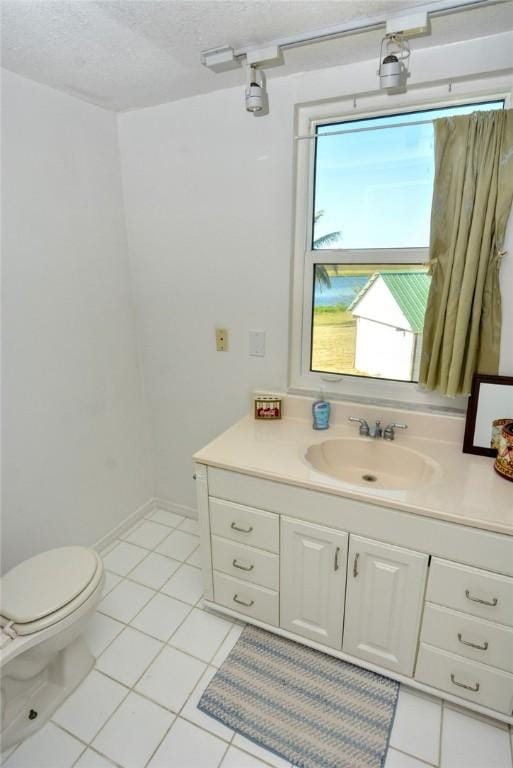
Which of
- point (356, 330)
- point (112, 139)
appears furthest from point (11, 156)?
point (356, 330)

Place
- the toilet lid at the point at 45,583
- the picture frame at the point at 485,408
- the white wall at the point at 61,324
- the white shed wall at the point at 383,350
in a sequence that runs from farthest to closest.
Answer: the white shed wall at the point at 383,350 < the white wall at the point at 61,324 < the picture frame at the point at 485,408 < the toilet lid at the point at 45,583

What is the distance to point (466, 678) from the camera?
50.9 inches

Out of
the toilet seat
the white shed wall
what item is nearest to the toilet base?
the toilet seat

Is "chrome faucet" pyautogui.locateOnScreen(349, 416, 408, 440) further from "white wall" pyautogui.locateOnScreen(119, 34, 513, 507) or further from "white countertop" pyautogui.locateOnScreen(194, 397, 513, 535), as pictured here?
"white wall" pyautogui.locateOnScreen(119, 34, 513, 507)

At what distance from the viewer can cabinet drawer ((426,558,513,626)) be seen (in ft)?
3.83

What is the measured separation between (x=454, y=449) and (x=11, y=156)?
6.79ft

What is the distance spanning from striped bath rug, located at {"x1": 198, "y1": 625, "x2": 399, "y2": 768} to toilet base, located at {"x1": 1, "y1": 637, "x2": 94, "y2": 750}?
50 centimetres

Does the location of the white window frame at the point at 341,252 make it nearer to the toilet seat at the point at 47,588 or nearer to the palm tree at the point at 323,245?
the palm tree at the point at 323,245

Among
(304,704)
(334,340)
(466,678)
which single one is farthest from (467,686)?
(334,340)

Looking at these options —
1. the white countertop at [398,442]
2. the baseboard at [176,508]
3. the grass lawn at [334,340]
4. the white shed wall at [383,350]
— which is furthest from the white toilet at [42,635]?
the white shed wall at [383,350]

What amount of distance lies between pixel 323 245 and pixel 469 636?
154 centimetres

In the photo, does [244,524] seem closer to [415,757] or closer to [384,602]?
[384,602]

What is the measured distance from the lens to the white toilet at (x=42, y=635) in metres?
1.28

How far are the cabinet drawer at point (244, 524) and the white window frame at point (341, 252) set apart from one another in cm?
64
